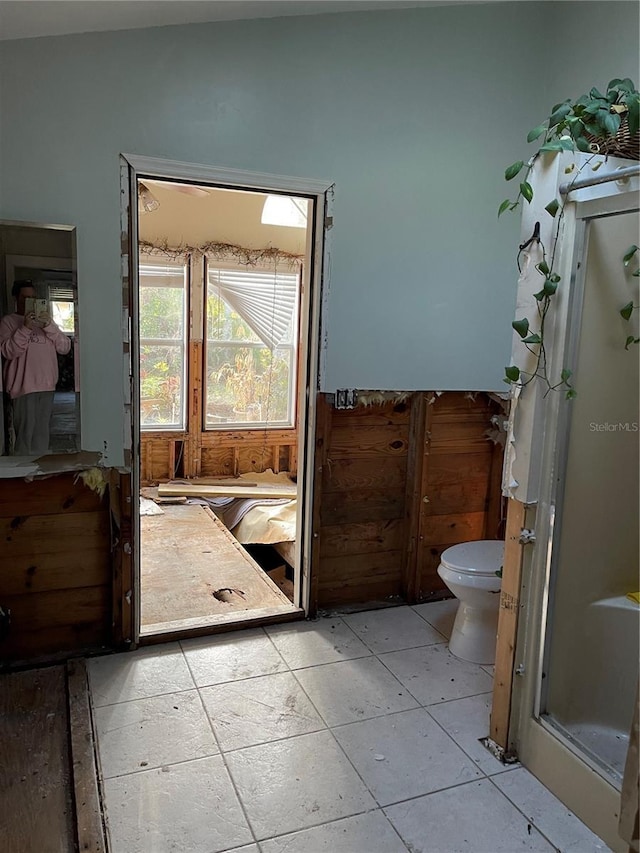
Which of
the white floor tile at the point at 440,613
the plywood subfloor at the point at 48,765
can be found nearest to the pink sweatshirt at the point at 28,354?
the plywood subfloor at the point at 48,765

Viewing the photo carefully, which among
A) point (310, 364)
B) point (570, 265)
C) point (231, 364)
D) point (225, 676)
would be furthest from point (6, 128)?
point (231, 364)

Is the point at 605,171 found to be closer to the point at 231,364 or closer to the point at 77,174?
the point at 77,174

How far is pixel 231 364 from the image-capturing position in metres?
5.47

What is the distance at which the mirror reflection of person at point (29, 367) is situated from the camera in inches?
87.5

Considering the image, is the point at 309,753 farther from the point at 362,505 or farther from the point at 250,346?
the point at 250,346

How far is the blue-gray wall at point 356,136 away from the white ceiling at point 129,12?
0.20 feet

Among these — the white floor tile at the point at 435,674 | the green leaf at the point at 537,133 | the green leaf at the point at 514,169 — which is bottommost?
the white floor tile at the point at 435,674

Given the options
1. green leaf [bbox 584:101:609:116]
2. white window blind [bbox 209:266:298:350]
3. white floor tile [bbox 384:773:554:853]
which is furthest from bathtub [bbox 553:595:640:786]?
white window blind [bbox 209:266:298:350]

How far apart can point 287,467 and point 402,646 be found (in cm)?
316

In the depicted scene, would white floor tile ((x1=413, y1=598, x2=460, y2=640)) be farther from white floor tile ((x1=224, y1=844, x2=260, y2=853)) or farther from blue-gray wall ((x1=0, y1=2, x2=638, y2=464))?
white floor tile ((x1=224, y1=844, x2=260, y2=853))

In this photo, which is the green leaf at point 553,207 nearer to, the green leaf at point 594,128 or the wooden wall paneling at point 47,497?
the green leaf at point 594,128

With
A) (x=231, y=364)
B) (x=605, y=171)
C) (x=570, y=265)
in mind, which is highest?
(x=605, y=171)

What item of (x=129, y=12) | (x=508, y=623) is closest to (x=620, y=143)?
(x=508, y=623)

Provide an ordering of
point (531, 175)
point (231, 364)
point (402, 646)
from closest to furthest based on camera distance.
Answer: point (531, 175)
point (402, 646)
point (231, 364)
